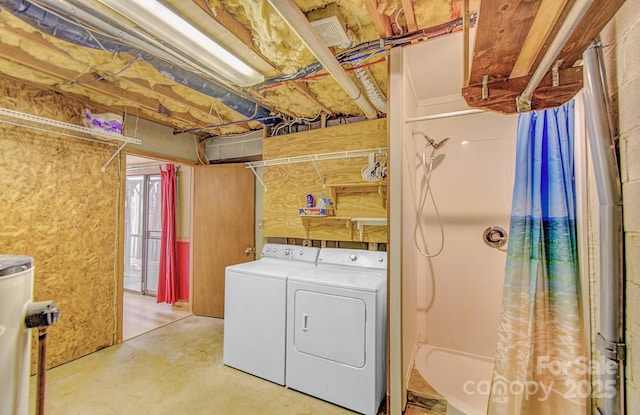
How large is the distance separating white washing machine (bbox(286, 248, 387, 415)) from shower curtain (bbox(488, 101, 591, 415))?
28.3 inches

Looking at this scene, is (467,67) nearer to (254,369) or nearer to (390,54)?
(390,54)

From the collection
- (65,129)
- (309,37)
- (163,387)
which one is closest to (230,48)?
(309,37)

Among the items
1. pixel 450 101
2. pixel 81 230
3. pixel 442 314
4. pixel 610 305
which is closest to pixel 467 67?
pixel 610 305

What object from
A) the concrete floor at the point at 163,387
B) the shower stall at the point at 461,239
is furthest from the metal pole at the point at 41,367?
the shower stall at the point at 461,239

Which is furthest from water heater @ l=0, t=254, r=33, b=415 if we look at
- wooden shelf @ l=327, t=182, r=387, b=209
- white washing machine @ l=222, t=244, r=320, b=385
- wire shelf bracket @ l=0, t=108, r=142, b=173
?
wooden shelf @ l=327, t=182, r=387, b=209

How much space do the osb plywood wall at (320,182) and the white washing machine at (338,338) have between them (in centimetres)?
61

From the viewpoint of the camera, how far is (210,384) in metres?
2.25

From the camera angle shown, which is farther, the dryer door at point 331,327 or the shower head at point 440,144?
the shower head at point 440,144

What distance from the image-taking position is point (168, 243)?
4.25 metres

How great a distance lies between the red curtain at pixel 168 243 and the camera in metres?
4.21

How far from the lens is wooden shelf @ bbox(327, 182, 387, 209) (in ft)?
8.08

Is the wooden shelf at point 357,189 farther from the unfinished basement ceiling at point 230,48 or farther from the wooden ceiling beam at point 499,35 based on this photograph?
the wooden ceiling beam at point 499,35

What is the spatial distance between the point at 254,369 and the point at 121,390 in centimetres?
103

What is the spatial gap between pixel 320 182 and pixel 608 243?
87.9 inches
